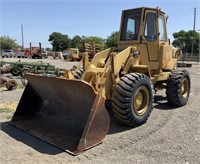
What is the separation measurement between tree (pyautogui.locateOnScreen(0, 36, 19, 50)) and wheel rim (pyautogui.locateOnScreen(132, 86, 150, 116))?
85.1 m

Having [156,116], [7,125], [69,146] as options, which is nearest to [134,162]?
[69,146]

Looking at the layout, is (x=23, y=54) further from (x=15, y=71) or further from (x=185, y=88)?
(x=185, y=88)

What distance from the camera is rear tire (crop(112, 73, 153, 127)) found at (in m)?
5.27

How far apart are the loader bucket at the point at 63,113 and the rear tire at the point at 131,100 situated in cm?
63

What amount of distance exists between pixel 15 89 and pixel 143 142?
278 inches

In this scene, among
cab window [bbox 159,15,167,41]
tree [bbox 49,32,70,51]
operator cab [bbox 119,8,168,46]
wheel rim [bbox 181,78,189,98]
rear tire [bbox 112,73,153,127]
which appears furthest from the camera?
tree [bbox 49,32,70,51]

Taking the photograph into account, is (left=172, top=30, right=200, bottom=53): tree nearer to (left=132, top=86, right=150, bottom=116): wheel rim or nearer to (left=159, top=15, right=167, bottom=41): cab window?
(left=159, top=15, right=167, bottom=41): cab window

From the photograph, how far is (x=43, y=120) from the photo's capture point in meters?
5.83

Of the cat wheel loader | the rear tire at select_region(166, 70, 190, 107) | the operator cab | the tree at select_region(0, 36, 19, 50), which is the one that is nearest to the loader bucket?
the cat wheel loader

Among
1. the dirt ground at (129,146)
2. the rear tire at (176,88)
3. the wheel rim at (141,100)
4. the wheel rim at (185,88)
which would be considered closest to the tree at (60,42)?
the wheel rim at (185,88)

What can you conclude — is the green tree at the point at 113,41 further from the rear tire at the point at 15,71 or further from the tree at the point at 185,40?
the tree at the point at 185,40

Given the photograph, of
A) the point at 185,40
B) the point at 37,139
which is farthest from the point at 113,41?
the point at 185,40

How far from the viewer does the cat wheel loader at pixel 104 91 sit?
15.4 ft

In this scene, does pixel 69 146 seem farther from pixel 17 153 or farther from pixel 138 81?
pixel 138 81
